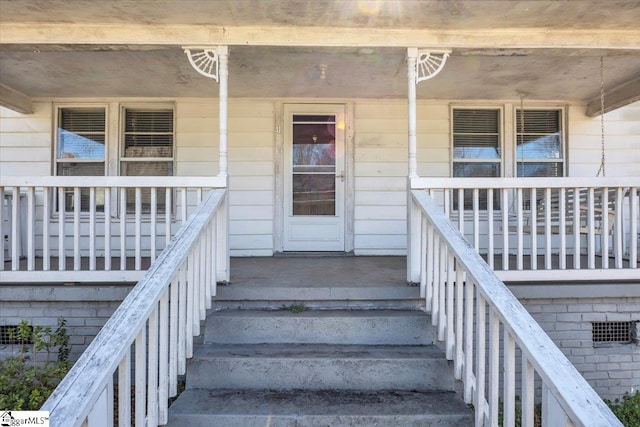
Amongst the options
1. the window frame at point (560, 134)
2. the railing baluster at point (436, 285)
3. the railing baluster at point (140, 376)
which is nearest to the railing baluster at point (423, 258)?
the railing baluster at point (436, 285)

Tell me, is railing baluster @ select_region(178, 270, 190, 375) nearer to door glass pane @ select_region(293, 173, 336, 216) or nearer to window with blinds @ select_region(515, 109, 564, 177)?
door glass pane @ select_region(293, 173, 336, 216)

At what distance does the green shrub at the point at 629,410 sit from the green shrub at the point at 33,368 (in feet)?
13.8

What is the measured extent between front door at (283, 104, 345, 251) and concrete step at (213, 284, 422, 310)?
7.16ft

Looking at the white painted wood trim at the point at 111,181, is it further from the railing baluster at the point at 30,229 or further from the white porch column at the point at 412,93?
the white porch column at the point at 412,93

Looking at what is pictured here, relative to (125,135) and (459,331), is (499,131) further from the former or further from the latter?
(125,135)

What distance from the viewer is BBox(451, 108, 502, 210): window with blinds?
5.34 m

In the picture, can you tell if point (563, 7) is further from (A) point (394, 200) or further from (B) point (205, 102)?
(B) point (205, 102)

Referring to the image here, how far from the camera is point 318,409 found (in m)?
2.17

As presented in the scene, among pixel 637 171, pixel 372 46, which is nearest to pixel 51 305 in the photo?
pixel 372 46

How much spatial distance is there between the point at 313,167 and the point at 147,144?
217cm

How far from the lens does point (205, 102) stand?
524 cm

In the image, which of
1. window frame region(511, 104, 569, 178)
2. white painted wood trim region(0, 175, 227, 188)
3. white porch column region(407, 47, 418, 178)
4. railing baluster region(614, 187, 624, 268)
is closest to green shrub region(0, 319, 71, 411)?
white painted wood trim region(0, 175, 227, 188)

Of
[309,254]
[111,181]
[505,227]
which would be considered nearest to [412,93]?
[505,227]

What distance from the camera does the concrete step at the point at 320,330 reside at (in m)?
Answer: 2.74
